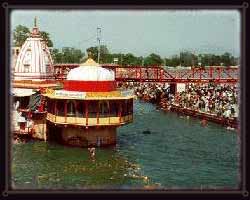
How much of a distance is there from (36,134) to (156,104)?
13225 mm

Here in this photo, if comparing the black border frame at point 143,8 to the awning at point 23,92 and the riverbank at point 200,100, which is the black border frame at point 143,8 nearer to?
the awning at point 23,92

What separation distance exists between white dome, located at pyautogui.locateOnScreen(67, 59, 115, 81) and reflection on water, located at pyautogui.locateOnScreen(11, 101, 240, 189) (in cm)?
187

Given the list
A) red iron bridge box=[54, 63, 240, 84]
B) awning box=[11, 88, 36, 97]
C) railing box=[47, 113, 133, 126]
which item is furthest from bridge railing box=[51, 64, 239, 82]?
railing box=[47, 113, 133, 126]

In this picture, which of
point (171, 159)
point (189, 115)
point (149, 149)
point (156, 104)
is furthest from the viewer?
point (156, 104)

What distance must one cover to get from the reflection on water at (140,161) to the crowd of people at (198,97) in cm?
296

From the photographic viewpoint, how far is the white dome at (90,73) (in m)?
12.1

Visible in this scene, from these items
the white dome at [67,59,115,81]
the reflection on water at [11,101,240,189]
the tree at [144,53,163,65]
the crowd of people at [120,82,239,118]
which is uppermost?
the tree at [144,53,163,65]

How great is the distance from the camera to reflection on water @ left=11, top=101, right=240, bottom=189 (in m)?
8.19

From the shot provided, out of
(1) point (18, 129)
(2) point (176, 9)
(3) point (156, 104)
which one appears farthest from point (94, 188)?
(3) point (156, 104)

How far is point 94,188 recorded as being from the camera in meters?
3.89

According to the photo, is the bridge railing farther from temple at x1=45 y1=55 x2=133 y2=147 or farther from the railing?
the railing

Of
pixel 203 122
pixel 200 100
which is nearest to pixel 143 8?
pixel 203 122

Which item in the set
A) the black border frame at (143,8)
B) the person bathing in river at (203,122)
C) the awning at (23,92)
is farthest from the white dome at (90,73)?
the black border frame at (143,8)
